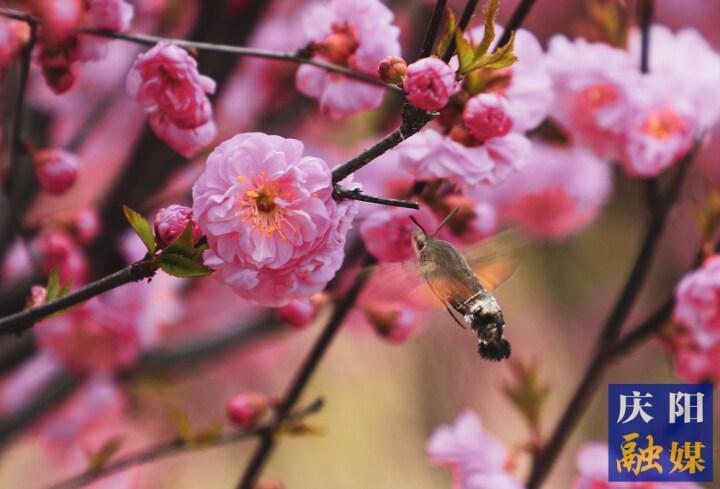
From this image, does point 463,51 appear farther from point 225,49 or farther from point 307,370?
point 307,370

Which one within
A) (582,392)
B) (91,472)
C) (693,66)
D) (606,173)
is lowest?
(91,472)

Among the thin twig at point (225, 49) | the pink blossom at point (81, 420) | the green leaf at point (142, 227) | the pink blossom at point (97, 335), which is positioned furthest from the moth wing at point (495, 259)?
the pink blossom at point (81, 420)

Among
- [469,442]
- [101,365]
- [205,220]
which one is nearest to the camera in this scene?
[205,220]

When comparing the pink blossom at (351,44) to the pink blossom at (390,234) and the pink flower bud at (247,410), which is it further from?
the pink flower bud at (247,410)

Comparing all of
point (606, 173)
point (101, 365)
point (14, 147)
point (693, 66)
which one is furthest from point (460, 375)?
point (14, 147)

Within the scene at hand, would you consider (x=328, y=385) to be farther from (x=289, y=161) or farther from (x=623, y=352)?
(x=289, y=161)

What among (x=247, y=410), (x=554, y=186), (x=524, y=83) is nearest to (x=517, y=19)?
(x=524, y=83)
